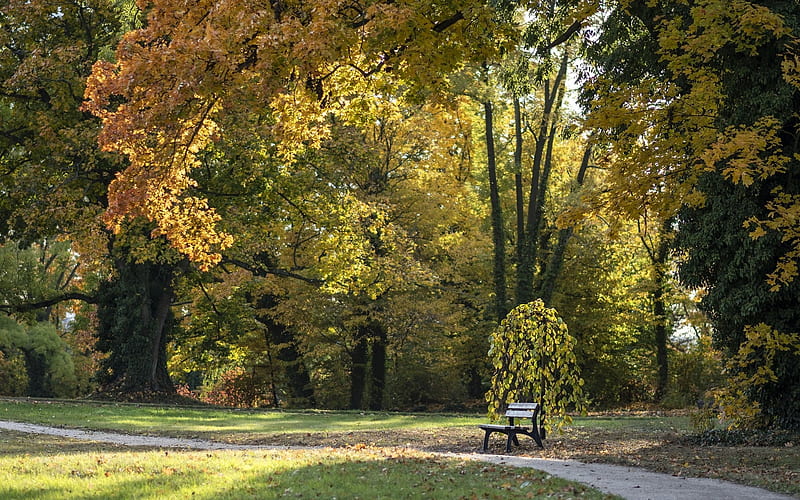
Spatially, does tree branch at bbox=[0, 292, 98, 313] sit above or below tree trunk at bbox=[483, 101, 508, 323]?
below

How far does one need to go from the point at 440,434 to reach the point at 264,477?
7.51m

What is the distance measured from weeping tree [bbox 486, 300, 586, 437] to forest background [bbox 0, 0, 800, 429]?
2.15m

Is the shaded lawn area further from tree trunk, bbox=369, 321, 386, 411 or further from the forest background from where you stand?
tree trunk, bbox=369, 321, 386, 411

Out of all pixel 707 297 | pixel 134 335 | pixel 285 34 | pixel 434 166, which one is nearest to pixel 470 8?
pixel 285 34

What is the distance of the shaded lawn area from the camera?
33.7ft

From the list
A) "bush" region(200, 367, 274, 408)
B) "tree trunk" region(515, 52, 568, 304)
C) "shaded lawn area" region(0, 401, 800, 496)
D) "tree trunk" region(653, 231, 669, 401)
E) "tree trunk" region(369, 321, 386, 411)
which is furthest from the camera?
"bush" region(200, 367, 274, 408)

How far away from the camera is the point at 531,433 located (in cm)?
1259

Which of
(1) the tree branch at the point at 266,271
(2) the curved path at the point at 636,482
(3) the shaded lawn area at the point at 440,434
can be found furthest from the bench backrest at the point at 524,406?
(1) the tree branch at the point at 266,271

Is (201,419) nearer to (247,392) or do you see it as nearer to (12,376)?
(247,392)

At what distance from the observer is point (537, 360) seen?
13.8 m

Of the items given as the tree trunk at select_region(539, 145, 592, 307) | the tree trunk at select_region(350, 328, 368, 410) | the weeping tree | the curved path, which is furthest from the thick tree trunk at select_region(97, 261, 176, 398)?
the weeping tree

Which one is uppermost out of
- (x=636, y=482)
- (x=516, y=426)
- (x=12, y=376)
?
(x=12, y=376)

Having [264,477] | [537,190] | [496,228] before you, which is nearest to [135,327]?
[496,228]

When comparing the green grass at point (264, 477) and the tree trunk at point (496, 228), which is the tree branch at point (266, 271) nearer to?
the tree trunk at point (496, 228)
